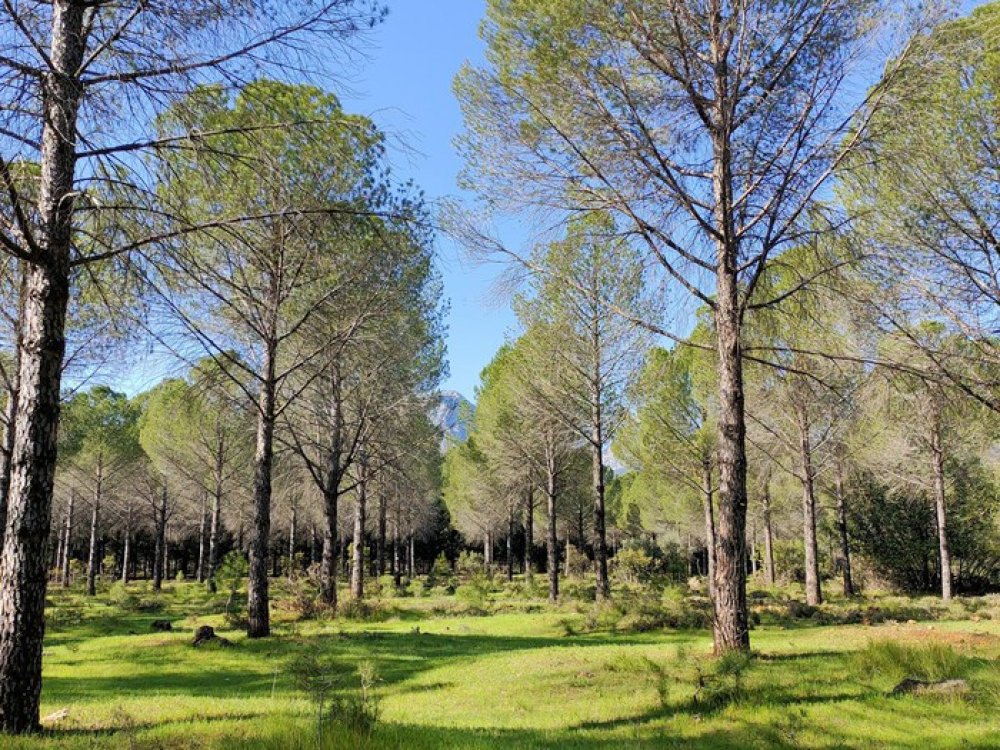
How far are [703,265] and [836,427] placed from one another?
13.0m

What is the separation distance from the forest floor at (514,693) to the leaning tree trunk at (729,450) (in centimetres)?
53

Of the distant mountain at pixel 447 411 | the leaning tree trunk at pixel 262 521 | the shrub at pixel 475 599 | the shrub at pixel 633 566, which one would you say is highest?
the distant mountain at pixel 447 411

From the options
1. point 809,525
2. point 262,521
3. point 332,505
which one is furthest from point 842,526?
point 262,521

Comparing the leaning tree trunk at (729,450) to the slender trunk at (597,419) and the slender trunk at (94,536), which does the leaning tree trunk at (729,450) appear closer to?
the slender trunk at (597,419)

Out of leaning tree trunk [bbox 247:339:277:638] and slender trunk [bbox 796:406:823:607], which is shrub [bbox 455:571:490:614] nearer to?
leaning tree trunk [bbox 247:339:277:638]

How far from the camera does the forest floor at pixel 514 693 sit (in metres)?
4.84

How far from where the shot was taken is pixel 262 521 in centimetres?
1243

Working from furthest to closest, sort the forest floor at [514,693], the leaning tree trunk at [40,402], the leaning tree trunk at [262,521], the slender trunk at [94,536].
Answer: the slender trunk at [94,536], the leaning tree trunk at [262,521], the forest floor at [514,693], the leaning tree trunk at [40,402]

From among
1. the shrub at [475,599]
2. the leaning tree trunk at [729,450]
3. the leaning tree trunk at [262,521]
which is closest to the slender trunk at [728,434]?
the leaning tree trunk at [729,450]

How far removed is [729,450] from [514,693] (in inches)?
145

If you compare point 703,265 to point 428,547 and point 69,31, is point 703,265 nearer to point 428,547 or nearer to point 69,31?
point 69,31

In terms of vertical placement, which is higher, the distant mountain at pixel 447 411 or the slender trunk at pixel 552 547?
the distant mountain at pixel 447 411

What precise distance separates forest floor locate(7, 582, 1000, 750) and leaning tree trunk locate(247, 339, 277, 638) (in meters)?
0.56

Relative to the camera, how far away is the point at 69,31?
5.28 meters
